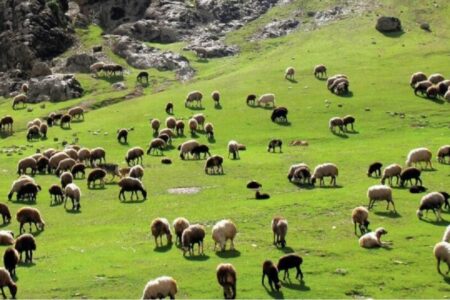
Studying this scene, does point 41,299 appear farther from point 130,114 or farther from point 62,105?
point 62,105

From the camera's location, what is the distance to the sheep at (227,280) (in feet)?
91.6

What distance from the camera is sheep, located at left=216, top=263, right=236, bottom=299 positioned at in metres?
27.9

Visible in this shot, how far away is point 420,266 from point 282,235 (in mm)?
6496

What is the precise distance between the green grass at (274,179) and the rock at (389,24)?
186cm

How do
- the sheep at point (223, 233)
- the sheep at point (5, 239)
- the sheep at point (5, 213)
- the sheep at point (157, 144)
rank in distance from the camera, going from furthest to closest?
the sheep at point (157, 144) → the sheep at point (5, 213) → the sheep at point (5, 239) → the sheep at point (223, 233)

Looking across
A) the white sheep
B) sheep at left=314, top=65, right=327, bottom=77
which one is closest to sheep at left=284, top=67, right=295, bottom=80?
sheep at left=314, top=65, right=327, bottom=77

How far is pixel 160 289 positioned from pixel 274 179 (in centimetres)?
2426

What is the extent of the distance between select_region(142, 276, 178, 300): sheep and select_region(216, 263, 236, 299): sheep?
5.94 ft

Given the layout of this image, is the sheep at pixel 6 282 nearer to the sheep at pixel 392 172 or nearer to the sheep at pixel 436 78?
the sheep at pixel 392 172

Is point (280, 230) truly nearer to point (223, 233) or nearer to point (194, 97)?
point (223, 233)

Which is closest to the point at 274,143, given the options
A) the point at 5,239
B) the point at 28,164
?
the point at 28,164

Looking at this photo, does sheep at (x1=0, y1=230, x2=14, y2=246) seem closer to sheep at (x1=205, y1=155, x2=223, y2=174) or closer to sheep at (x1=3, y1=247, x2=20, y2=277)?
sheep at (x1=3, y1=247, x2=20, y2=277)

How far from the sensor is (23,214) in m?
38.8

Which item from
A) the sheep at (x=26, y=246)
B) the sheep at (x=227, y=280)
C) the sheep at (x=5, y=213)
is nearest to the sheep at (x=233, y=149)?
the sheep at (x=5, y=213)
